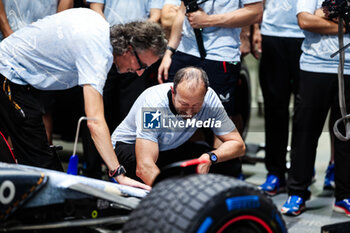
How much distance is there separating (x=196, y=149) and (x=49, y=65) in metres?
0.88

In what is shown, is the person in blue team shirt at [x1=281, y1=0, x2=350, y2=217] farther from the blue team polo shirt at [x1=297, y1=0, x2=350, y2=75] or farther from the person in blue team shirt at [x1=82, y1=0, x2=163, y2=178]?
the person in blue team shirt at [x1=82, y1=0, x2=163, y2=178]

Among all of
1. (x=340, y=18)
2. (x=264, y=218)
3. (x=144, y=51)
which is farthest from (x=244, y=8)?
(x=264, y=218)

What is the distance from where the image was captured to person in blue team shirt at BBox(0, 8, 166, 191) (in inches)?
115

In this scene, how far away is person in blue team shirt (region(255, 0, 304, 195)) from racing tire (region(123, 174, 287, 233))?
7.52 ft

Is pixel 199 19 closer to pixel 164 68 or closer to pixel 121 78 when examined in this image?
pixel 164 68

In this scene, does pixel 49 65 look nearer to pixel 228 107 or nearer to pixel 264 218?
pixel 228 107

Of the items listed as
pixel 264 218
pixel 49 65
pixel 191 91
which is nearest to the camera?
pixel 264 218

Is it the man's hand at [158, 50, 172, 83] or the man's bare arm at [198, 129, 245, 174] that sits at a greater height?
the man's hand at [158, 50, 172, 83]

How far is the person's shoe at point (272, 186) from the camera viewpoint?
14.1 ft

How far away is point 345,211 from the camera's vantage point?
3861mm

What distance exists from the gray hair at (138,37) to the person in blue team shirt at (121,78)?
663 millimetres

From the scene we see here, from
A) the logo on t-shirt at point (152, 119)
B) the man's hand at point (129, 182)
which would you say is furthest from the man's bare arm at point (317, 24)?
the man's hand at point (129, 182)

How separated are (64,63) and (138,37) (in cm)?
40

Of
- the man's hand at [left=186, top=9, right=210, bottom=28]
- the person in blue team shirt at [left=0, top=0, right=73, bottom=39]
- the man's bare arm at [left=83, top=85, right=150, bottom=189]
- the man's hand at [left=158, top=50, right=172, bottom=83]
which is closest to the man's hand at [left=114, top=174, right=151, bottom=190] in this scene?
the man's bare arm at [left=83, top=85, right=150, bottom=189]
